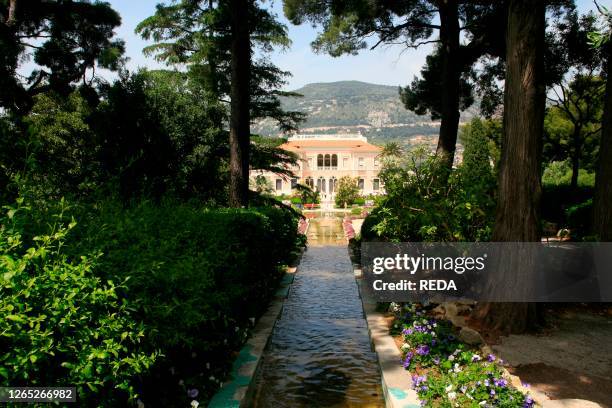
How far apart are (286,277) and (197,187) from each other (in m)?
5.70

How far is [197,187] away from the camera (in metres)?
14.5

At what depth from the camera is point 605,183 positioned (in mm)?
7449

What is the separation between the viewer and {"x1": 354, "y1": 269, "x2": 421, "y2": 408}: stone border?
3798 millimetres

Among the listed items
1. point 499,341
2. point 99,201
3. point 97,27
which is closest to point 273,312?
point 499,341

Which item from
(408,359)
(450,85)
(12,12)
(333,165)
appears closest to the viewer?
(408,359)

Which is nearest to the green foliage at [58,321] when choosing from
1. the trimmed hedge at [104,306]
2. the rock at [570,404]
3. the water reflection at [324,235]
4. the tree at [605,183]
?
the trimmed hedge at [104,306]

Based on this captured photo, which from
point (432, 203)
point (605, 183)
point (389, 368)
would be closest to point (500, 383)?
point (389, 368)

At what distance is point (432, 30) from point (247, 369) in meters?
11.8

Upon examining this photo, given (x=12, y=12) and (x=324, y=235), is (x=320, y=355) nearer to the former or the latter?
(x=12, y=12)

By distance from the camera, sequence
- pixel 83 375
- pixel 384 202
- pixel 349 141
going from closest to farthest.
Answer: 1. pixel 83 375
2. pixel 384 202
3. pixel 349 141

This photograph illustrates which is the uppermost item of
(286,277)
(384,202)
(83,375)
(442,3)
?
(442,3)

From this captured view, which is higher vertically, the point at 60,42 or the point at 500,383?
the point at 60,42

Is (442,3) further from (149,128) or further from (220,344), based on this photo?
(220,344)

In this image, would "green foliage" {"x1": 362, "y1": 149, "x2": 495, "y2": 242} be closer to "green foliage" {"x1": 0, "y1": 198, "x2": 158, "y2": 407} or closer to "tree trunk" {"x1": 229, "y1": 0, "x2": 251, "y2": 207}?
"tree trunk" {"x1": 229, "y1": 0, "x2": 251, "y2": 207}
